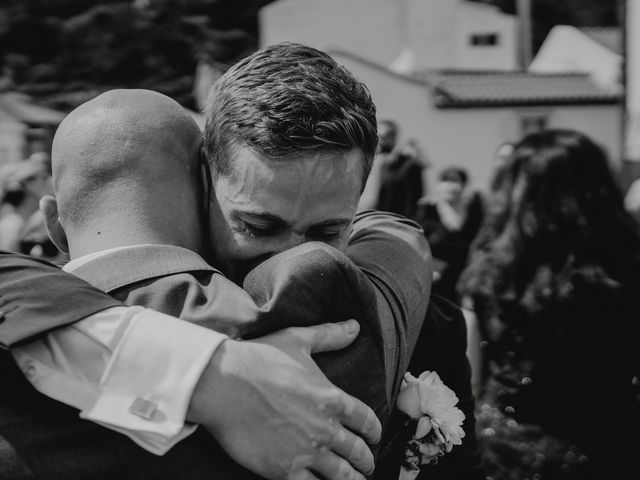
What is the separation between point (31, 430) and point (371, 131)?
88 cm

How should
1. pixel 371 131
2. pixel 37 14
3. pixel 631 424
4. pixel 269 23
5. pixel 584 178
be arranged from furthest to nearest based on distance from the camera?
pixel 37 14, pixel 269 23, pixel 584 178, pixel 631 424, pixel 371 131

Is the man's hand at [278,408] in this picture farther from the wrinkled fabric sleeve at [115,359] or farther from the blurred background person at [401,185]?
the blurred background person at [401,185]

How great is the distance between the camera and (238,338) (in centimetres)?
124

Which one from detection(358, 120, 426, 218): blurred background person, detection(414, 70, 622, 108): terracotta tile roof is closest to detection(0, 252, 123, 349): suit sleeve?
detection(358, 120, 426, 218): blurred background person

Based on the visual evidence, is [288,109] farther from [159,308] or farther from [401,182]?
[401,182]

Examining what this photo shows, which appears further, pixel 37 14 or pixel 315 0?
pixel 37 14

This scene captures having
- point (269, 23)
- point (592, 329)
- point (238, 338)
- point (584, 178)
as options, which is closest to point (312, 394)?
point (238, 338)

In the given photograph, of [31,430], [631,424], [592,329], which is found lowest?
[631,424]

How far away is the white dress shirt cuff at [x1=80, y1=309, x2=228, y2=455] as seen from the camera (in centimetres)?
115

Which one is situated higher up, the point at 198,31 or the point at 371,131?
the point at 371,131

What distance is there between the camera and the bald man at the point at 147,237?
123 cm

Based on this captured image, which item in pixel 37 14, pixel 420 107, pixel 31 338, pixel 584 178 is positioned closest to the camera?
pixel 31 338

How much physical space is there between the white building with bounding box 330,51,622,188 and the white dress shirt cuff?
67.5 ft

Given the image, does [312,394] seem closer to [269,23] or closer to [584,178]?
[584,178]
